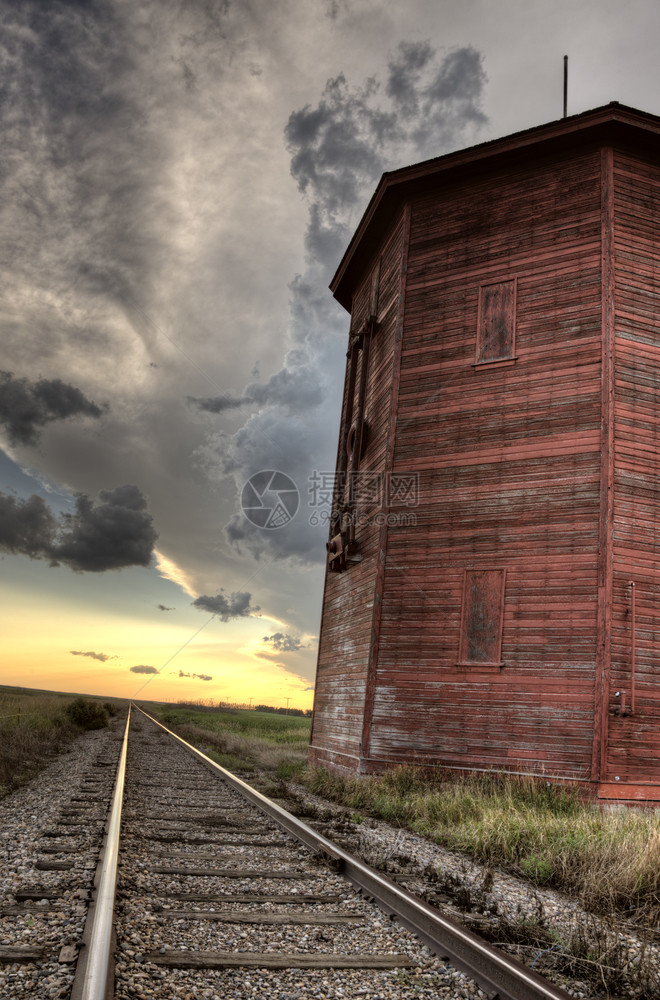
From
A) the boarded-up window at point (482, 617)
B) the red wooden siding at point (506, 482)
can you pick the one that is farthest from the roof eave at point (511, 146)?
the boarded-up window at point (482, 617)

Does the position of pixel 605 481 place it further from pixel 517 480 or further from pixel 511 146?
pixel 511 146

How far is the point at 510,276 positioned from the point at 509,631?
21.8 feet

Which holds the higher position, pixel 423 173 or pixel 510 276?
pixel 423 173

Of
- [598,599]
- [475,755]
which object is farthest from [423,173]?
[475,755]

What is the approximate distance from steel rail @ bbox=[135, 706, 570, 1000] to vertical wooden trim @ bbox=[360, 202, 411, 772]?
6.62 metres

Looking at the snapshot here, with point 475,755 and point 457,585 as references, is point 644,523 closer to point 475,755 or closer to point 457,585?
point 457,585

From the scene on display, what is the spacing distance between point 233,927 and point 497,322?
1127 centimetres

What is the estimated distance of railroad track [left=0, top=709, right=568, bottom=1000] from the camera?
3.04 m

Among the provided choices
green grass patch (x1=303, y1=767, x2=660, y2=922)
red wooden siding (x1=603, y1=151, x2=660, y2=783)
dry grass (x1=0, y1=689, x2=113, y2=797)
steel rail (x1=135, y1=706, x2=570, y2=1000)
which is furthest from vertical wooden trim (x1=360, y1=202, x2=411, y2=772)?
steel rail (x1=135, y1=706, x2=570, y2=1000)

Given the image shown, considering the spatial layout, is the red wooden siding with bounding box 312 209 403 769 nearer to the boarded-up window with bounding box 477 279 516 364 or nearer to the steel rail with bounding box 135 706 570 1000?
the boarded-up window with bounding box 477 279 516 364

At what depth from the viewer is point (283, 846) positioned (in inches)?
237

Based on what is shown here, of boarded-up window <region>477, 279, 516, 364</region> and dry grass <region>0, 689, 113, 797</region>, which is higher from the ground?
boarded-up window <region>477, 279, 516, 364</region>

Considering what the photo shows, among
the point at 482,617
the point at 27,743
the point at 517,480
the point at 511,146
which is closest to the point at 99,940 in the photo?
the point at 482,617

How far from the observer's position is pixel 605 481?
10.9 m
